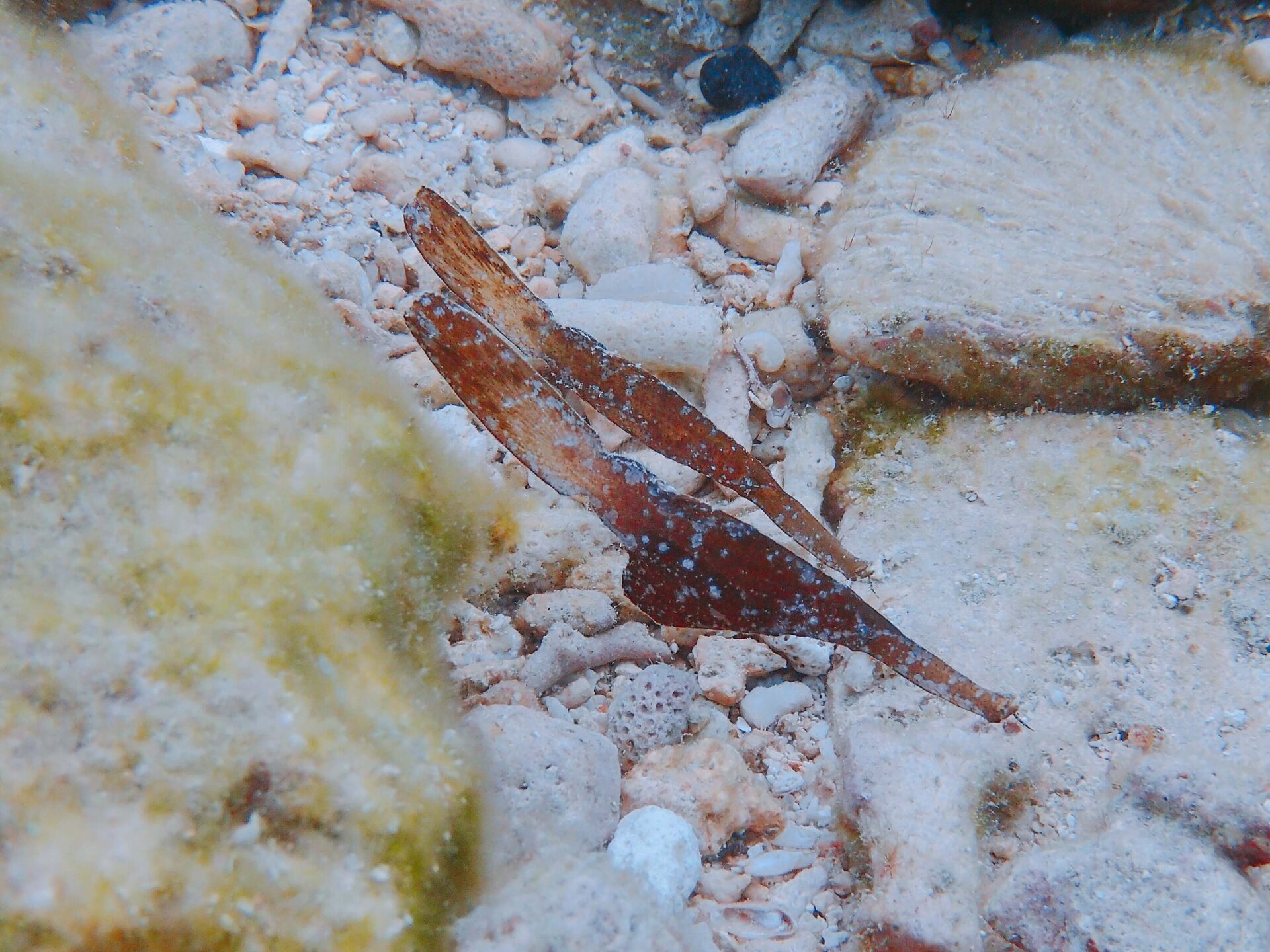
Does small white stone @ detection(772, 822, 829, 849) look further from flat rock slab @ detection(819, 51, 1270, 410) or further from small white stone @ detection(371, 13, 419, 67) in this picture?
small white stone @ detection(371, 13, 419, 67)

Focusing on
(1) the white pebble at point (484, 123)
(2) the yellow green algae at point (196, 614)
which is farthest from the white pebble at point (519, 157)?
(2) the yellow green algae at point (196, 614)

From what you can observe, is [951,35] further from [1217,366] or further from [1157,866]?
[1157,866]

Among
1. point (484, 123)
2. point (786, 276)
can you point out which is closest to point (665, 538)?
point (786, 276)

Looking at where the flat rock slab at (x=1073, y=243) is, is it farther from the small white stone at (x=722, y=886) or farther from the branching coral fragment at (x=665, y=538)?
the small white stone at (x=722, y=886)

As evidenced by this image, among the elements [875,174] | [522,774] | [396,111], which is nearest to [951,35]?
[875,174]

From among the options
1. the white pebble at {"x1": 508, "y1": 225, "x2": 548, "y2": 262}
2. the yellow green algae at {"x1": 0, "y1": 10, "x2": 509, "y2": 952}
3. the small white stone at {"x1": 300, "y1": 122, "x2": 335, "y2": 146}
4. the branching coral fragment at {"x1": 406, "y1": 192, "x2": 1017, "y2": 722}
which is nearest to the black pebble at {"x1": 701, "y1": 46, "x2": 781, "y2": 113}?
the white pebble at {"x1": 508, "y1": 225, "x2": 548, "y2": 262}

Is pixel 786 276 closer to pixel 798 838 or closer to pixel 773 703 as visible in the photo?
pixel 773 703
